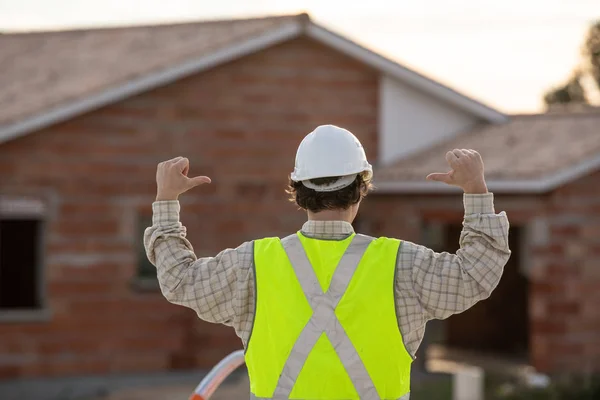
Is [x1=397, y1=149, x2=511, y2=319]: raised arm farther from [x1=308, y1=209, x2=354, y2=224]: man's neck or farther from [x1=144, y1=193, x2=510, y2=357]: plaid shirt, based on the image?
[x1=308, y1=209, x2=354, y2=224]: man's neck

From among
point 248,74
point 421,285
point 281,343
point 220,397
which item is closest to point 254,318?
point 281,343

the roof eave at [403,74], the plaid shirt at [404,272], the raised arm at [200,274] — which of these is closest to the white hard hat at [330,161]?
the plaid shirt at [404,272]

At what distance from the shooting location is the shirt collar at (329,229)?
3.44 m

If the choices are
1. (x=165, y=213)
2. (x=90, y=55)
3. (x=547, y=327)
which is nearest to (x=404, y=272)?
(x=165, y=213)

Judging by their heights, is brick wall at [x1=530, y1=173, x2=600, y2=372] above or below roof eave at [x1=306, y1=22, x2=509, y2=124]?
below

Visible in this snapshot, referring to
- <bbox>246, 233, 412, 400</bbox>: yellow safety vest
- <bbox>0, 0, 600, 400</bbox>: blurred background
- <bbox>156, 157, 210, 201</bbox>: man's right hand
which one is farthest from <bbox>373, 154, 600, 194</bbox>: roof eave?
<bbox>246, 233, 412, 400</bbox>: yellow safety vest

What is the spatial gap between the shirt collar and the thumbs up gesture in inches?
11.0

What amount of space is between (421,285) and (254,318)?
48 centimetres

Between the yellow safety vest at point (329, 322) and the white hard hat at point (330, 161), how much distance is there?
166mm

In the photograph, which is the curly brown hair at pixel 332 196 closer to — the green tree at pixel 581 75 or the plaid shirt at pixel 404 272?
the plaid shirt at pixel 404 272

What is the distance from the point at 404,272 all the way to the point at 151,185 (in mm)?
12286

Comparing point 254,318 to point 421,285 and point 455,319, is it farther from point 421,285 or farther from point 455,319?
point 455,319

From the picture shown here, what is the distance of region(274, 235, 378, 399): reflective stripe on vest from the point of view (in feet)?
10.9

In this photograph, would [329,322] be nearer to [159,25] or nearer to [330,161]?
[330,161]
